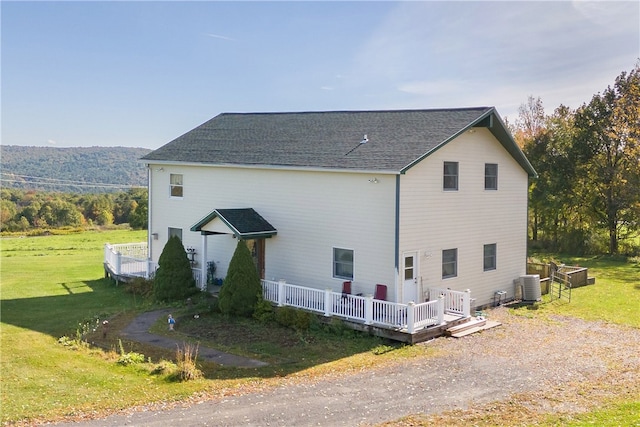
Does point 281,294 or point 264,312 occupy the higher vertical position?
point 281,294

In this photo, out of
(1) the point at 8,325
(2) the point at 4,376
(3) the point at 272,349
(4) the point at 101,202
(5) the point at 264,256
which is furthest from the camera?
(4) the point at 101,202

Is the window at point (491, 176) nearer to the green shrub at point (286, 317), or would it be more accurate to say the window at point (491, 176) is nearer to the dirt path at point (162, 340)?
the green shrub at point (286, 317)

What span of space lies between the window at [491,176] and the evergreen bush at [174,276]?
1093cm

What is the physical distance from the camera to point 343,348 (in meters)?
15.6

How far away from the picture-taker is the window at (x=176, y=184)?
24000 mm

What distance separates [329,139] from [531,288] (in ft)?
29.7

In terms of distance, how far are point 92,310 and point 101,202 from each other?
6379 centimetres

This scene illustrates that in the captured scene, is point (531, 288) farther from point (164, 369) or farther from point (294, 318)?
point (164, 369)

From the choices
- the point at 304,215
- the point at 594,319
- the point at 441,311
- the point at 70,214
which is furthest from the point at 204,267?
the point at 70,214

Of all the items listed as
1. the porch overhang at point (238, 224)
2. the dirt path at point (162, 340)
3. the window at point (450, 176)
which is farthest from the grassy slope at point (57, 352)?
the window at point (450, 176)

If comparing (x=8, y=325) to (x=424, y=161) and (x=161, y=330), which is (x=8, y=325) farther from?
(x=424, y=161)

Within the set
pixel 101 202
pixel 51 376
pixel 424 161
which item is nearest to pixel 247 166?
pixel 424 161

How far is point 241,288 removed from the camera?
18.4m

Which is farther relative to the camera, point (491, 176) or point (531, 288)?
point (531, 288)
